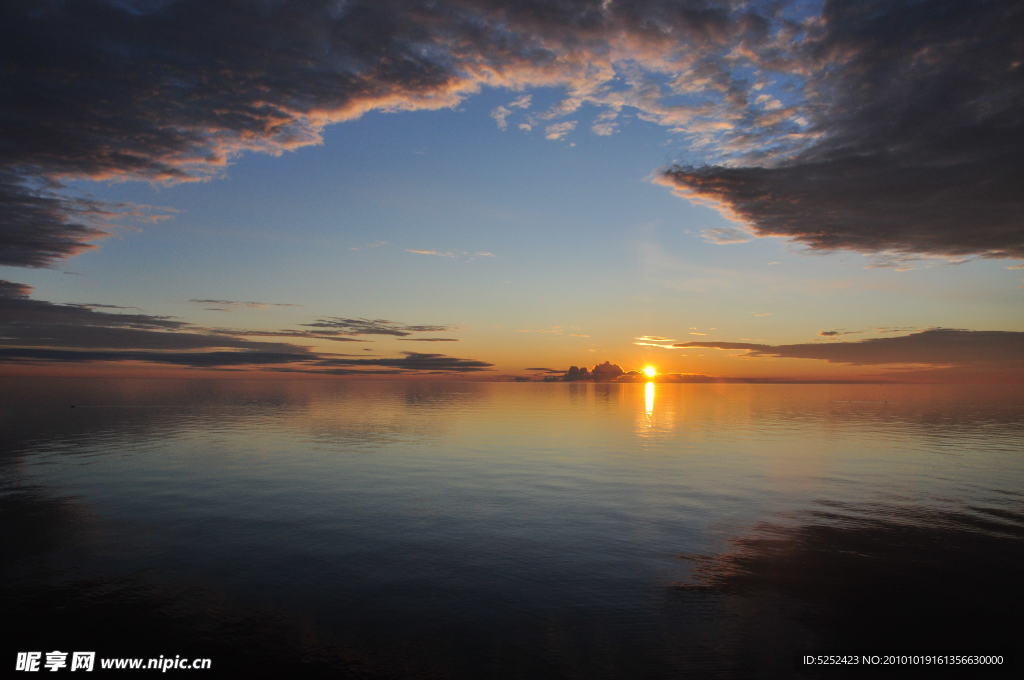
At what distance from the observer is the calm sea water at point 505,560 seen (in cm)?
1734

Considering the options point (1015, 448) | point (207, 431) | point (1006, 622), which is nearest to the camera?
point (1006, 622)

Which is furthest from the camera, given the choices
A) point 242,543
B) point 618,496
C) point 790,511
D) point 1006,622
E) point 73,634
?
point 618,496

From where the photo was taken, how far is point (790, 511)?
3484cm

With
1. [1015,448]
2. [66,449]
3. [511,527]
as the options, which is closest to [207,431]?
[66,449]

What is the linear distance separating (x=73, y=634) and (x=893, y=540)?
36.0 m

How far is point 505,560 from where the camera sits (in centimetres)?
2506

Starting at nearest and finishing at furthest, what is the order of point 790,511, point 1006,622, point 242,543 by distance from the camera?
point 1006,622
point 242,543
point 790,511

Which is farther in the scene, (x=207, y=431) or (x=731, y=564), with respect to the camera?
(x=207, y=431)

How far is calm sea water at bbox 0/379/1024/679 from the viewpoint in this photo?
17.3m

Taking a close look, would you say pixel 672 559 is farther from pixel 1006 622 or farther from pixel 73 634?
pixel 73 634

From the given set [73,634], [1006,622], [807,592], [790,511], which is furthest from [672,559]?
[73,634]

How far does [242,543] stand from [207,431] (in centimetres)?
5578

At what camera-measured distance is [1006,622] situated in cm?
1919

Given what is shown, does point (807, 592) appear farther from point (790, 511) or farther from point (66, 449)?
point (66, 449)
